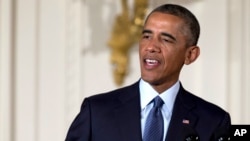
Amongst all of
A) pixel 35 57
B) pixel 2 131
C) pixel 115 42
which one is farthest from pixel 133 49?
pixel 2 131

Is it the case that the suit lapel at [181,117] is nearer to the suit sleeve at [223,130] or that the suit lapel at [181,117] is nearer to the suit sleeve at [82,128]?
the suit sleeve at [223,130]

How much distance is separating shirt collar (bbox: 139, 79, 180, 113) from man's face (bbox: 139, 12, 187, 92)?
0.01 m

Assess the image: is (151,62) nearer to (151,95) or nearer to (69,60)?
(151,95)

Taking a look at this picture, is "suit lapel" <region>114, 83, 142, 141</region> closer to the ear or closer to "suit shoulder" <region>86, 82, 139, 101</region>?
"suit shoulder" <region>86, 82, 139, 101</region>

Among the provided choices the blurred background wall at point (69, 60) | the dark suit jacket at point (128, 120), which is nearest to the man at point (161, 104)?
the dark suit jacket at point (128, 120)

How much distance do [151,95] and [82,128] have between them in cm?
17

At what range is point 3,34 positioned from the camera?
1.92m

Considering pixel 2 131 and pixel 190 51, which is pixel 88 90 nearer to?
pixel 2 131

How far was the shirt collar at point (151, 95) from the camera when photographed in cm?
118

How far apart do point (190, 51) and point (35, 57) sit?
2.83ft

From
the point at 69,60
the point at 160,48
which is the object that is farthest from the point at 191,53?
the point at 69,60

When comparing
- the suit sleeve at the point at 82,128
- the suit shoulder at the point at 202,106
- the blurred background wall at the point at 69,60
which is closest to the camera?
the suit sleeve at the point at 82,128

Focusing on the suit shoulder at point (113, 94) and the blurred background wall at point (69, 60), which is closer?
the suit shoulder at point (113, 94)

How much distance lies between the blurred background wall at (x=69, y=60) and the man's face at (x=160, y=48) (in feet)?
2.66
